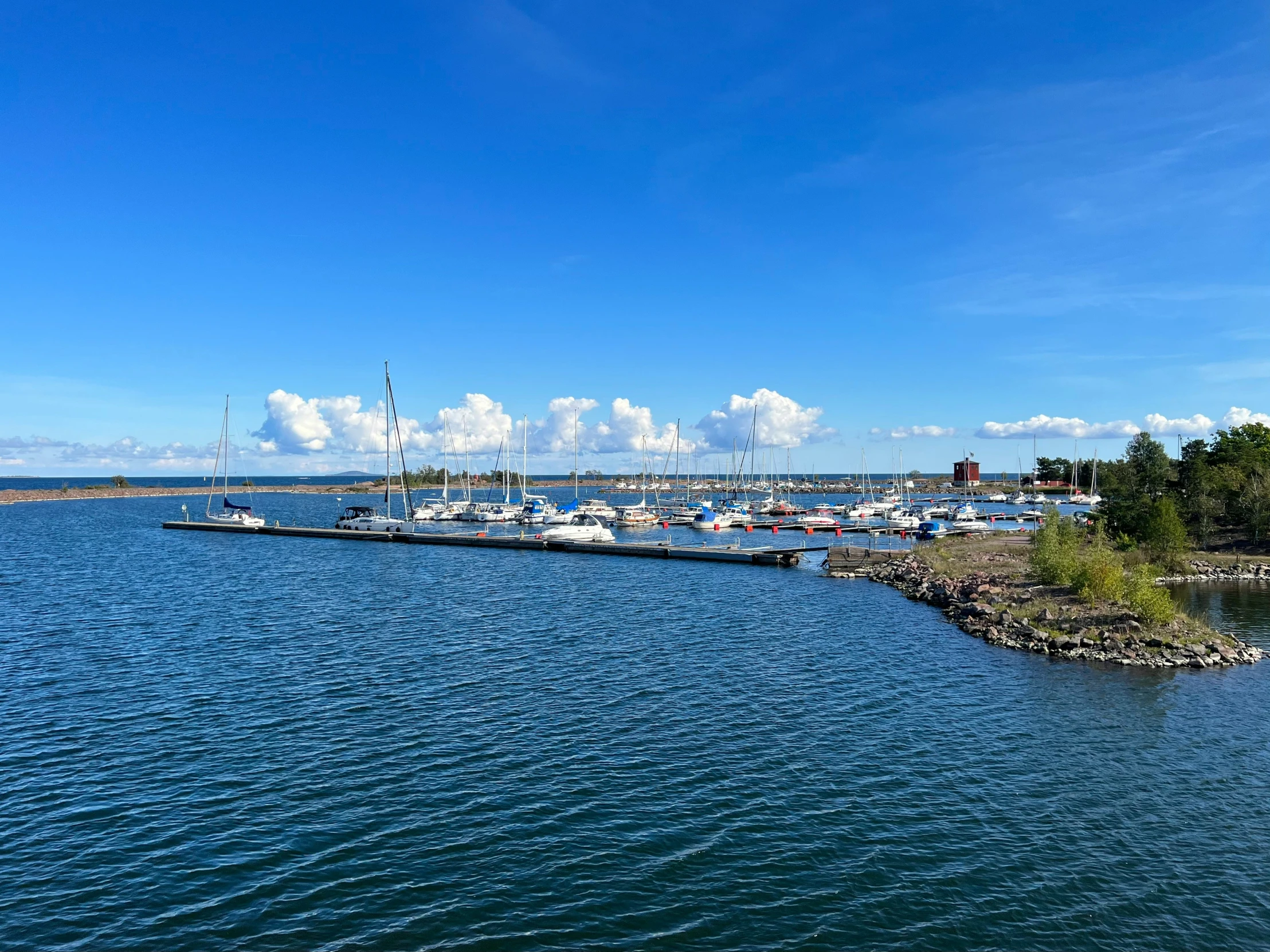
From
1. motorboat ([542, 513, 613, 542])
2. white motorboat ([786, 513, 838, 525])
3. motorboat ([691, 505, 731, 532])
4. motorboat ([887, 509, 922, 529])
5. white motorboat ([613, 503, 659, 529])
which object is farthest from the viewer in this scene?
white motorboat ([613, 503, 659, 529])

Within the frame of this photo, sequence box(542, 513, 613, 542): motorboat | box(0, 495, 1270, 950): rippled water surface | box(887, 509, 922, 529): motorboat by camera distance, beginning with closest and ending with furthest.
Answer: box(0, 495, 1270, 950): rippled water surface
box(542, 513, 613, 542): motorboat
box(887, 509, 922, 529): motorboat

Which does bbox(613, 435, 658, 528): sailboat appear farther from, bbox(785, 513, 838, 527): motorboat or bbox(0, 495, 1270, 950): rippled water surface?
bbox(0, 495, 1270, 950): rippled water surface

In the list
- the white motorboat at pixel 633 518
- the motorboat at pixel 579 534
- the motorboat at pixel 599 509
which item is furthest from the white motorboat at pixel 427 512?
the motorboat at pixel 579 534

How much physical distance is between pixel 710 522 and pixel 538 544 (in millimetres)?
39164

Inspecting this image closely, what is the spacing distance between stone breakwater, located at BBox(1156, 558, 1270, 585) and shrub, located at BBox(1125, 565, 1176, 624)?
25.7m

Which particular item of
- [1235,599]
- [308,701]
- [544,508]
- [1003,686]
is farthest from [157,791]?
[544,508]

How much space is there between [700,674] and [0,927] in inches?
960

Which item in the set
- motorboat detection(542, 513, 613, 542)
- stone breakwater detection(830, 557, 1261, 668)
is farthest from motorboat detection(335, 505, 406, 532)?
stone breakwater detection(830, 557, 1261, 668)

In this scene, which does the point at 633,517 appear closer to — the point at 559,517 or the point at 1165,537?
the point at 559,517

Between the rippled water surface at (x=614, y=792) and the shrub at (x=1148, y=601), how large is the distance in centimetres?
488

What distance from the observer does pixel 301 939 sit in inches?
581

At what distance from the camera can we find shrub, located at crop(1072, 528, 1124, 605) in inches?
1750

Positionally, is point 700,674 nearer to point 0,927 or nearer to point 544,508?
point 0,927

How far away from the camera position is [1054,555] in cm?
5075
